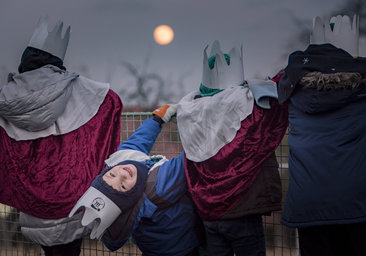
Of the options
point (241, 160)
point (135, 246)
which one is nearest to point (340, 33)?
point (241, 160)

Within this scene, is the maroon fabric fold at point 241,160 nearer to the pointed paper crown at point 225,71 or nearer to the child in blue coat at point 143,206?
the child in blue coat at point 143,206

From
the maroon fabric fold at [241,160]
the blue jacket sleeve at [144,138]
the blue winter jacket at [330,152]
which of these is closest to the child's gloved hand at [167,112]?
the blue jacket sleeve at [144,138]

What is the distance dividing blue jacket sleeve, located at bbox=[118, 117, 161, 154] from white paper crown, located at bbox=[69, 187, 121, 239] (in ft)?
1.62

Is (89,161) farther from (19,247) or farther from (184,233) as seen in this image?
(19,247)

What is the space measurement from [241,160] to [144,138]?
2.11ft

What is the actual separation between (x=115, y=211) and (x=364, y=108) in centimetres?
113

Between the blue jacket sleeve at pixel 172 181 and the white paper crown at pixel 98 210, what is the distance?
0.86ft

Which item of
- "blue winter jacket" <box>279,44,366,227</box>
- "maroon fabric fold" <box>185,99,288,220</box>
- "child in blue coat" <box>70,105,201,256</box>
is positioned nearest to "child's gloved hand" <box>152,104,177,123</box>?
"child in blue coat" <box>70,105,201,256</box>

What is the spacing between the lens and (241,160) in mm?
1677

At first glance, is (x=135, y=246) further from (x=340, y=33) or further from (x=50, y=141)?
(x=340, y=33)

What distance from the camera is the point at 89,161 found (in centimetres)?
217

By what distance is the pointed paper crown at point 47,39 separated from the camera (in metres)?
2.15

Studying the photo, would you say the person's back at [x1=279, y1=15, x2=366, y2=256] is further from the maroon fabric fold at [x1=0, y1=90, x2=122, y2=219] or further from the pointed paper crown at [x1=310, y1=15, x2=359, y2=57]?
the maroon fabric fold at [x1=0, y1=90, x2=122, y2=219]

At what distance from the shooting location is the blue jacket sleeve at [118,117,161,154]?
6.70ft
